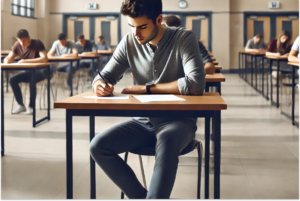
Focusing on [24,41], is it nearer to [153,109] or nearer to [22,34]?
[22,34]

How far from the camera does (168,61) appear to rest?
176 cm

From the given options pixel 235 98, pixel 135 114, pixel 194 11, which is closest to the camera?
pixel 135 114

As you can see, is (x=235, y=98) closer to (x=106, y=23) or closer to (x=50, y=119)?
(x=50, y=119)

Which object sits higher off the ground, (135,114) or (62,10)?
(62,10)

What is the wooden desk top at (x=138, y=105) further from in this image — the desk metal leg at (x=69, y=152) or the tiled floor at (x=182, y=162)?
the tiled floor at (x=182, y=162)

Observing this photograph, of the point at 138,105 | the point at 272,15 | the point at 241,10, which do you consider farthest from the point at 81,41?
the point at 138,105

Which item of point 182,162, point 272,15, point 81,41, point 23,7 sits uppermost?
point 23,7

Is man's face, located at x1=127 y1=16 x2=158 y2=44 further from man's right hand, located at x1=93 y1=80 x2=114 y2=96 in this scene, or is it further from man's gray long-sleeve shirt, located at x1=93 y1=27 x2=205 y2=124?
man's right hand, located at x1=93 y1=80 x2=114 y2=96

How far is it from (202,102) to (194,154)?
4.85 feet

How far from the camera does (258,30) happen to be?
1185cm

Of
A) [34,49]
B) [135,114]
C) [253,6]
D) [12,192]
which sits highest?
[253,6]

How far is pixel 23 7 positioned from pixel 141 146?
1032 centimetres

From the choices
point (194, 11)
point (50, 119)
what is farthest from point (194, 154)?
point (194, 11)

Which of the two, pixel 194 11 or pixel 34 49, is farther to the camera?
pixel 194 11
